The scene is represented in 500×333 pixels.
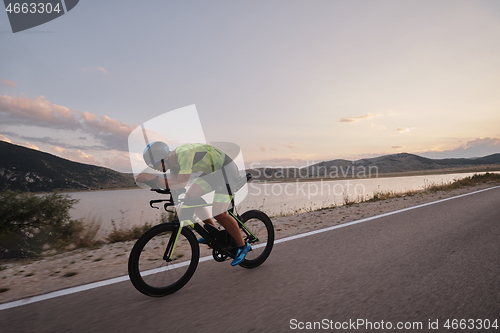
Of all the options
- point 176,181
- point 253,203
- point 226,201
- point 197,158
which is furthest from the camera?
point 253,203

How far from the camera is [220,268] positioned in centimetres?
379

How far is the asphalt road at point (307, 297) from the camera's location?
2297 mm

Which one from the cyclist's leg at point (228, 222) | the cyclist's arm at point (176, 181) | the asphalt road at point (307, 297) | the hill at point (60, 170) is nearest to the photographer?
the asphalt road at point (307, 297)

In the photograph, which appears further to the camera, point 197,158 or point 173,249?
point 173,249

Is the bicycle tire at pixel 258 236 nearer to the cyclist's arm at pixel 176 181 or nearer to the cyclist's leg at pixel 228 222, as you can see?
the cyclist's leg at pixel 228 222

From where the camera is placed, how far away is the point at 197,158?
3043 millimetres

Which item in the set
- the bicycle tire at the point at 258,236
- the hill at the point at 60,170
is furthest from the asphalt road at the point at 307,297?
the hill at the point at 60,170

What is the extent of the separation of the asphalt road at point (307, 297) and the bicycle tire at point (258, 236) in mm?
125

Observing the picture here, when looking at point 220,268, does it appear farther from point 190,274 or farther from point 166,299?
point 166,299

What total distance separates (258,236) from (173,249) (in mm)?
→ 1346

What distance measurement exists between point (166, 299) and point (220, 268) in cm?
105

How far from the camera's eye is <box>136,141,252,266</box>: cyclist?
284 centimetres

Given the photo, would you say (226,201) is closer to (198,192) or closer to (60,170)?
(198,192)

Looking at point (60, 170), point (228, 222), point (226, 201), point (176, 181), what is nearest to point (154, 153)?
point (176, 181)
